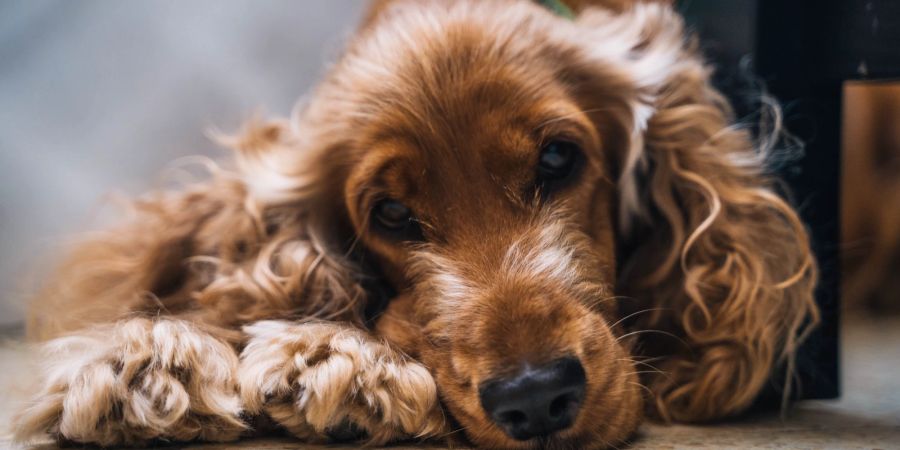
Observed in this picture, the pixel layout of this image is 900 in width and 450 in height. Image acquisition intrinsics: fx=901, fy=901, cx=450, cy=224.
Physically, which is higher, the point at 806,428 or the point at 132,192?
the point at 132,192

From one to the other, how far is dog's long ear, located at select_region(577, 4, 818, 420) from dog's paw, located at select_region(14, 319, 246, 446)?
3.04 feet

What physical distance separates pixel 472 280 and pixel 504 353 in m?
0.24

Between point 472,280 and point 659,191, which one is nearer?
point 472,280

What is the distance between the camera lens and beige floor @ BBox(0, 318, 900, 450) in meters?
1.69

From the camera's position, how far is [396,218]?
1993mm

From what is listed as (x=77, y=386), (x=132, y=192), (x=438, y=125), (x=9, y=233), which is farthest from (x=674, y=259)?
(x=9, y=233)

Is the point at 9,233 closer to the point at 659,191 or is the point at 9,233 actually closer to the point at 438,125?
the point at 438,125

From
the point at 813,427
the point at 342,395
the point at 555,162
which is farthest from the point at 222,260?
the point at 813,427

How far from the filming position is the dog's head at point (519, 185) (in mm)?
1627

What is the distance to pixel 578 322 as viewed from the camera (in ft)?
5.48

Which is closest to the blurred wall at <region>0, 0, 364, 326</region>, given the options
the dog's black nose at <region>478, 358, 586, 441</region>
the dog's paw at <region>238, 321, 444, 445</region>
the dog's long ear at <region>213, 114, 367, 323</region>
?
the dog's long ear at <region>213, 114, 367, 323</region>

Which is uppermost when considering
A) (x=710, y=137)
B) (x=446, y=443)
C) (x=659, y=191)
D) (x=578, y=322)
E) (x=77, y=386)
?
(x=710, y=137)

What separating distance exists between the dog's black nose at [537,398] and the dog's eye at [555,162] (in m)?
0.49

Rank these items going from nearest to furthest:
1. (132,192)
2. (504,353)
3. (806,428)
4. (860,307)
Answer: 1. (504,353)
2. (806,428)
3. (132,192)
4. (860,307)
